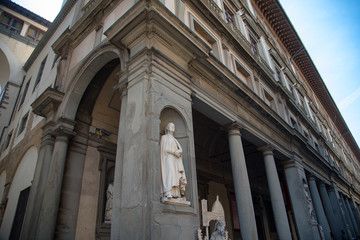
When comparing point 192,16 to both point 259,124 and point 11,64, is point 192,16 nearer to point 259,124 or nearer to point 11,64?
point 259,124

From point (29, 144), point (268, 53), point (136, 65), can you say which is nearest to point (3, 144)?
point (29, 144)

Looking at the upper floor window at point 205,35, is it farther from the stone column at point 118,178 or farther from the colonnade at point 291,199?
the stone column at point 118,178

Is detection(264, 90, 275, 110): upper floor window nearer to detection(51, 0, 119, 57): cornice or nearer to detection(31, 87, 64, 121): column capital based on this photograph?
detection(51, 0, 119, 57): cornice

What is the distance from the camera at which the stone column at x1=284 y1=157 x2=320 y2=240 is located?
36.1 ft

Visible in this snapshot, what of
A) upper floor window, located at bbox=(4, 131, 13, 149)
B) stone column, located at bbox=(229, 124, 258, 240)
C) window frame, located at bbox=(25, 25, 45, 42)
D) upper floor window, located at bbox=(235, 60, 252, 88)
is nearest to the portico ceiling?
upper floor window, located at bbox=(235, 60, 252, 88)

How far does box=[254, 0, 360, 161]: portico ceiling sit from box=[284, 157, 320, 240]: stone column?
13412 mm

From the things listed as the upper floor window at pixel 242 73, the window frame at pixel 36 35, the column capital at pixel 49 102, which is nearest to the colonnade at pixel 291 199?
the upper floor window at pixel 242 73

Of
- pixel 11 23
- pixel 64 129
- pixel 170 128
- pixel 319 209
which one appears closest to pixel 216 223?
pixel 170 128

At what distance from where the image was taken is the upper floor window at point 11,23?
2134 centimetres

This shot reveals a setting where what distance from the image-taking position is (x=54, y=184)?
24.9 feet

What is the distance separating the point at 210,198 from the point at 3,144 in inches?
565

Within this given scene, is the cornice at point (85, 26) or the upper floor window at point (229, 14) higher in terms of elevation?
the upper floor window at point (229, 14)

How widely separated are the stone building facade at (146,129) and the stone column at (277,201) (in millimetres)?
42

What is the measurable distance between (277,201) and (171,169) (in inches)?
272
